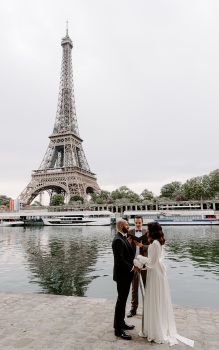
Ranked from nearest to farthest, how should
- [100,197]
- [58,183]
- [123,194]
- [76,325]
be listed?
[76,325] → [58,183] → [100,197] → [123,194]

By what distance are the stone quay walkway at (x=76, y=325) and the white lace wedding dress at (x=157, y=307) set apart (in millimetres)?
177

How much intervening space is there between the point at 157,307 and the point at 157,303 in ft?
0.23

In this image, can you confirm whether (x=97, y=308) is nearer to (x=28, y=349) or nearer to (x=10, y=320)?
(x=10, y=320)

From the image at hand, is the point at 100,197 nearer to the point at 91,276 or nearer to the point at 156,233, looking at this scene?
the point at 91,276

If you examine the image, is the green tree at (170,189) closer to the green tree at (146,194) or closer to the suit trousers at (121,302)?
the green tree at (146,194)

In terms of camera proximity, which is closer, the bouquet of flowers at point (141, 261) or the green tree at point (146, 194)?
the bouquet of flowers at point (141, 261)

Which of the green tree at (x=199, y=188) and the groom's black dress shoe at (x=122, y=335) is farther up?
the green tree at (x=199, y=188)

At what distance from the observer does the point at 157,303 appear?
18.4 ft

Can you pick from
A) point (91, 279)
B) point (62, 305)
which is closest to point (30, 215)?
point (91, 279)

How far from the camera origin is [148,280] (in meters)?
5.84

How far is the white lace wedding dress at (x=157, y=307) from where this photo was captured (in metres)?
5.53

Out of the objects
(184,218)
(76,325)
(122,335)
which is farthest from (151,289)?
(184,218)

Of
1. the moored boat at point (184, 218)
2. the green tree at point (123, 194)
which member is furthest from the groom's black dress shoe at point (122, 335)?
the green tree at point (123, 194)

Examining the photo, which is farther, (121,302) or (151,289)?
(121,302)
